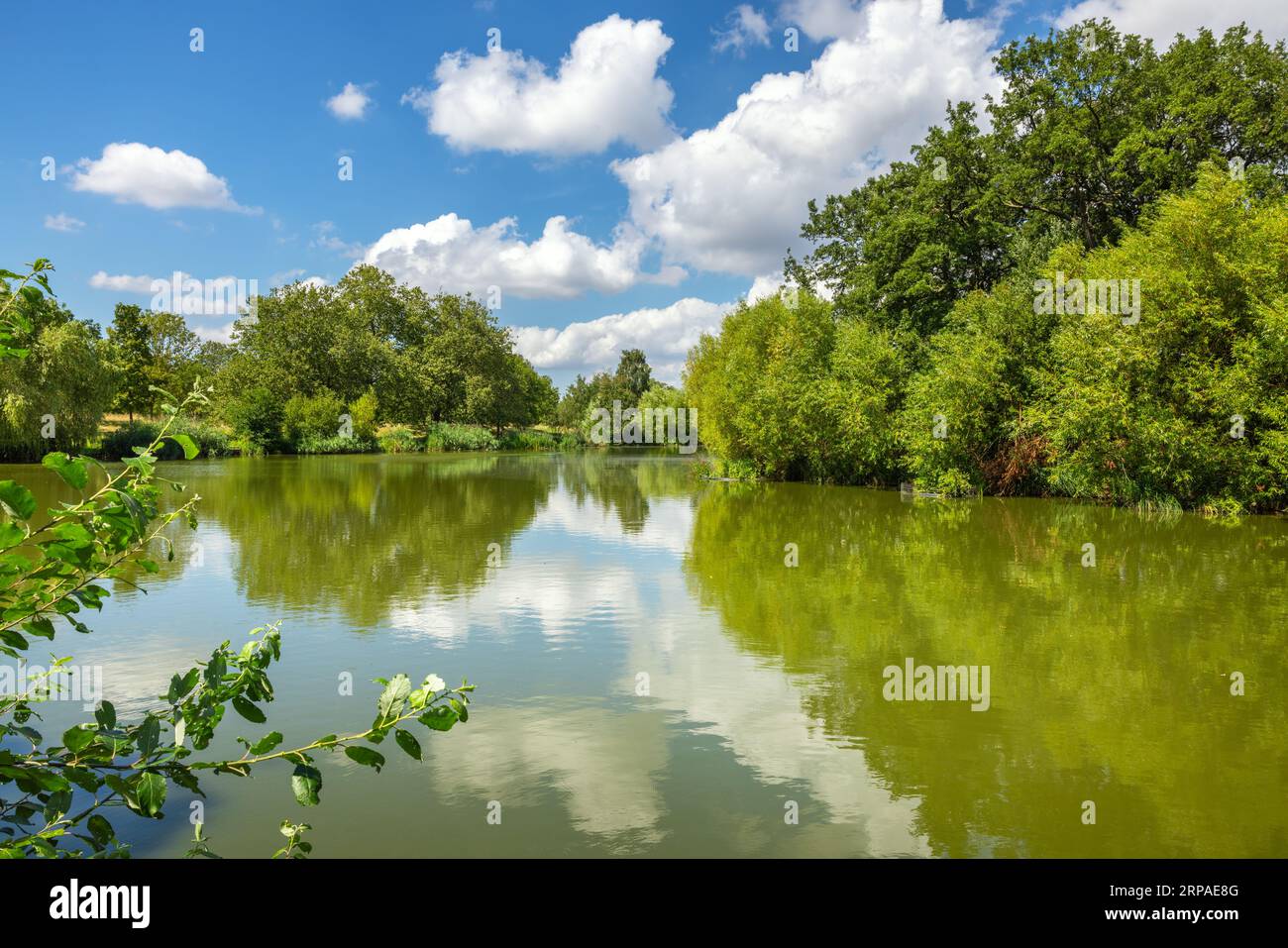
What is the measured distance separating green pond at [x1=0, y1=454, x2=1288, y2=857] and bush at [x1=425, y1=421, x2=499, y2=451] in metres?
63.3

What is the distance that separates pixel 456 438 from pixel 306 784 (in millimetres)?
81812

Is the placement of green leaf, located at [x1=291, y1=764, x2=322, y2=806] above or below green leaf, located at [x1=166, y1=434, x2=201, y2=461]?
below

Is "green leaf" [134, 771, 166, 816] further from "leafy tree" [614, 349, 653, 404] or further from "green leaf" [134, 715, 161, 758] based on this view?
"leafy tree" [614, 349, 653, 404]

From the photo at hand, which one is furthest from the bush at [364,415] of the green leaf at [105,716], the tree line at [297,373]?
the green leaf at [105,716]

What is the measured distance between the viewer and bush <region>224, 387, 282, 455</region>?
63656mm

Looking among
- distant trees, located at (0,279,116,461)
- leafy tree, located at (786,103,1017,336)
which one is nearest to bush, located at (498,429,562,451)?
distant trees, located at (0,279,116,461)

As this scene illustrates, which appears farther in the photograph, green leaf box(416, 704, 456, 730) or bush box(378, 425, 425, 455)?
bush box(378, 425, 425, 455)

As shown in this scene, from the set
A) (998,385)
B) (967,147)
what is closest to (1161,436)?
(998,385)

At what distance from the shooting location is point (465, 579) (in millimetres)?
Answer: 13430

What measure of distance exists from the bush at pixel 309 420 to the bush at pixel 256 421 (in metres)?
1.16

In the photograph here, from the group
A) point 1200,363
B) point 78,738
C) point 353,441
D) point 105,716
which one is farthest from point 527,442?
point 78,738

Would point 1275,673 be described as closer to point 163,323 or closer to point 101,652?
point 101,652

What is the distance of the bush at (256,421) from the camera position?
Result: 209ft
